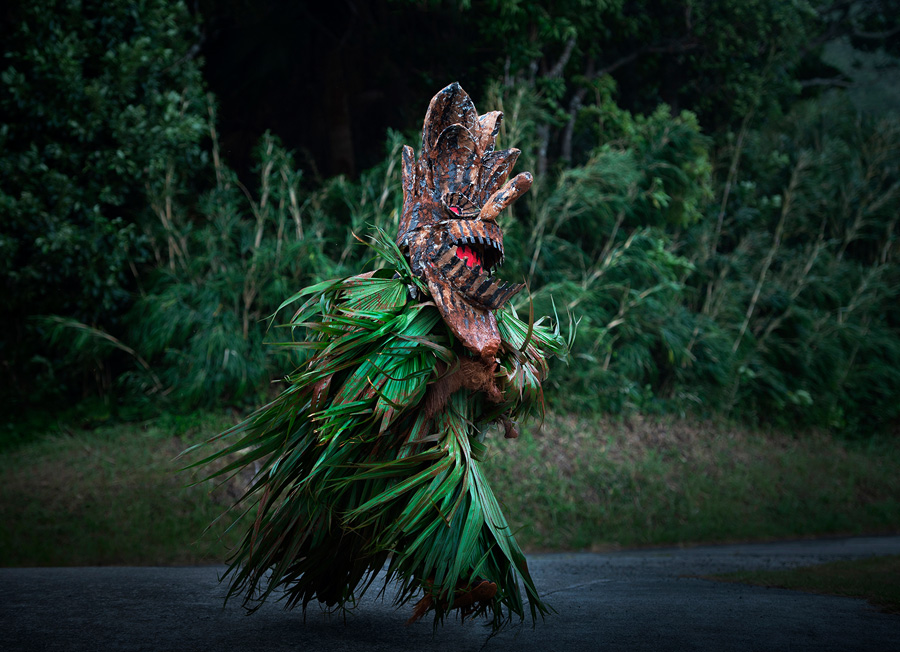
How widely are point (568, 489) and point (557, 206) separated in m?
3.58

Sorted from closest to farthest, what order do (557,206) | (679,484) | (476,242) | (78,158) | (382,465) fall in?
(382,465)
(476,242)
(78,158)
(679,484)
(557,206)

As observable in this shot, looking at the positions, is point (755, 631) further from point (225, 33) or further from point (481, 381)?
point (225, 33)

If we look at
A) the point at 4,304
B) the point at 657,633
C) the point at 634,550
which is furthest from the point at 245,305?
the point at 657,633

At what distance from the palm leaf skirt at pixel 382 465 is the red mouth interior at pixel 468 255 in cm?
25

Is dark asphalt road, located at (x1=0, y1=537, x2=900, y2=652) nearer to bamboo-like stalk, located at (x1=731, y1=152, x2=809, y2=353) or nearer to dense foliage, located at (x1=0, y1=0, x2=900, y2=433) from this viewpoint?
dense foliage, located at (x1=0, y1=0, x2=900, y2=433)

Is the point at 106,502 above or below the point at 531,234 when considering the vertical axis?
below

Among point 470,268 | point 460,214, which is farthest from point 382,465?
point 460,214

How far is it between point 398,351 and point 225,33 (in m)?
9.36

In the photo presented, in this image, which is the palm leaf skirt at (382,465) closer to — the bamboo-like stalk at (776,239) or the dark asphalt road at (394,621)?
the dark asphalt road at (394,621)

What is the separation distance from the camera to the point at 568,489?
27.6 feet

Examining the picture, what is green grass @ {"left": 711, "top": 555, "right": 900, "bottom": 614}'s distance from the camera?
4609mm

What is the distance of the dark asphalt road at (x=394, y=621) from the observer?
3258mm

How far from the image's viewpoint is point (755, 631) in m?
3.62

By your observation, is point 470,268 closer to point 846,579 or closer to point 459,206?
point 459,206
